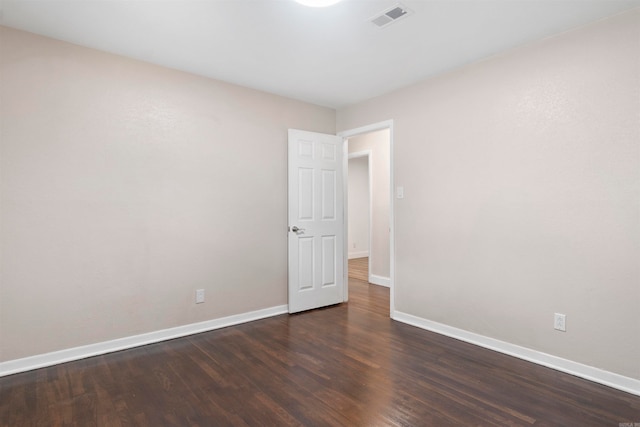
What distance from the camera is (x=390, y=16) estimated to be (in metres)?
2.32

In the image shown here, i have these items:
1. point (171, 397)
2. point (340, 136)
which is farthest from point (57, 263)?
point (340, 136)

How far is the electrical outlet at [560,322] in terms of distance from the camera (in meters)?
2.54

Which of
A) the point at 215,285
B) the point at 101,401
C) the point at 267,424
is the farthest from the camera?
the point at 215,285

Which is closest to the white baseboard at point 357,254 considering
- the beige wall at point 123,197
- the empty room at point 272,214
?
the empty room at point 272,214

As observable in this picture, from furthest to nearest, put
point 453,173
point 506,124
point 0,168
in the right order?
point 453,173, point 506,124, point 0,168

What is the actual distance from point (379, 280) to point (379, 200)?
132 centimetres

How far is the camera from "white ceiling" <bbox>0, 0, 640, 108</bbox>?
2221mm

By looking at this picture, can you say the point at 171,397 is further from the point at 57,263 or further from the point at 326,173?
the point at 326,173

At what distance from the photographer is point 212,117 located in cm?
348

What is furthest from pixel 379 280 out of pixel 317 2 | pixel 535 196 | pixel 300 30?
pixel 317 2

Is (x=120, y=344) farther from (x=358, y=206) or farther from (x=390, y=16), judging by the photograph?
(x=358, y=206)

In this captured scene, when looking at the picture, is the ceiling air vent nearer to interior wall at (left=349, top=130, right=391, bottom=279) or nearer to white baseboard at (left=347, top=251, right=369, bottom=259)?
interior wall at (left=349, top=130, right=391, bottom=279)

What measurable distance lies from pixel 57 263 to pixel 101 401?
119 centimetres

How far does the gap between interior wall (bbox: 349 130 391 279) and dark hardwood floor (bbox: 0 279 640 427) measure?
2.41m
